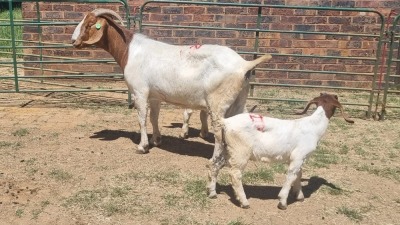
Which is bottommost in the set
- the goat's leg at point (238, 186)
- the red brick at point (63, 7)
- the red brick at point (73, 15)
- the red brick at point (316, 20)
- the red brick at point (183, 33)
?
the goat's leg at point (238, 186)

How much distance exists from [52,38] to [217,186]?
6014 mm

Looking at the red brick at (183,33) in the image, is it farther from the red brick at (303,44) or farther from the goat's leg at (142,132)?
the goat's leg at (142,132)

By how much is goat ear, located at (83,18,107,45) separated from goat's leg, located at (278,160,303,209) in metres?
2.86

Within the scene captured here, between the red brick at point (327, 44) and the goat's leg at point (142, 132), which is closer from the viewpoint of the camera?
the goat's leg at point (142, 132)

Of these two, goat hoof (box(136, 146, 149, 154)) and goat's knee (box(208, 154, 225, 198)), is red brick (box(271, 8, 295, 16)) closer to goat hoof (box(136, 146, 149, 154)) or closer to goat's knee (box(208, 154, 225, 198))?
goat hoof (box(136, 146, 149, 154))

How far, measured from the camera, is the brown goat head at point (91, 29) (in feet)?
17.0

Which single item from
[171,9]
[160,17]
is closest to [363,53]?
[171,9]

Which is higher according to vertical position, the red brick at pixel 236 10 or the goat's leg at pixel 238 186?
the red brick at pixel 236 10

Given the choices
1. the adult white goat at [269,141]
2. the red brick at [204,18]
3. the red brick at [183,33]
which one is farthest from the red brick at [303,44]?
the adult white goat at [269,141]

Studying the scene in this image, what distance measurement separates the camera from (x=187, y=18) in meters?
8.71

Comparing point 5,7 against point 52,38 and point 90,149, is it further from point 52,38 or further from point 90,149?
point 90,149

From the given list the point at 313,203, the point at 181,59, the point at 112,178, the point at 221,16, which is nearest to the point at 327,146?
the point at 313,203

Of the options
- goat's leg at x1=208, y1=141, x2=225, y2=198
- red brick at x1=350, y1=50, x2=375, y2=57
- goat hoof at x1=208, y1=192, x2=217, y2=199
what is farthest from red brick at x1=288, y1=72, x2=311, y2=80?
goat hoof at x1=208, y1=192, x2=217, y2=199

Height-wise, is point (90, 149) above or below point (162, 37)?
below
